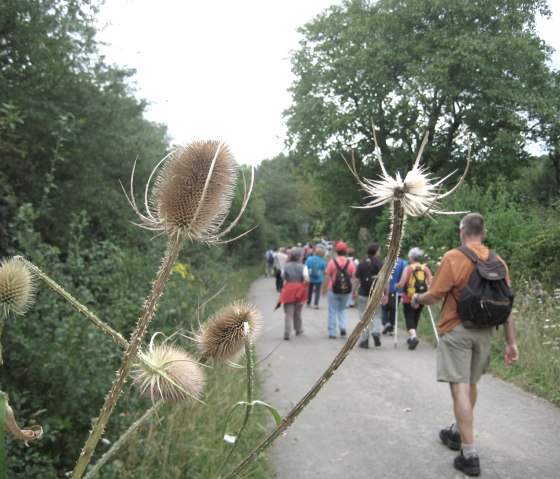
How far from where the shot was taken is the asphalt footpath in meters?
4.77

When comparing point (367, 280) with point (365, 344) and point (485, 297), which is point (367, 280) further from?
point (485, 297)

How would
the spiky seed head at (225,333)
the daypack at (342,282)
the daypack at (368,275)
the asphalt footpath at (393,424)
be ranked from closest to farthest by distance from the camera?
the spiky seed head at (225,333), the asphalt footpath at (393,424), the daypack at (368,275), the daypack at (342,282)

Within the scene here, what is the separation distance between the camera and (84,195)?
826 cm

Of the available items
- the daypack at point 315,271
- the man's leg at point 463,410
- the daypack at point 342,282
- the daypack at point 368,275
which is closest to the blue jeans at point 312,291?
the daypack at point 315,271

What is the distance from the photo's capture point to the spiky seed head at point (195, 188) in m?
1.03

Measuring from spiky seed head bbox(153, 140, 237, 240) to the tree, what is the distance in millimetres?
11952

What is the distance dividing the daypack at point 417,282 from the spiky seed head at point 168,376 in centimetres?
852

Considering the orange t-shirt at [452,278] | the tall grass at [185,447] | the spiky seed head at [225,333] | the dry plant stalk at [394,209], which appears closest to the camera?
the dry plant stalk at [394,209]

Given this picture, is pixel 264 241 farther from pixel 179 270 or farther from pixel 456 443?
pixel 456 443

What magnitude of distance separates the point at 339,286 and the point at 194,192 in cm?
913

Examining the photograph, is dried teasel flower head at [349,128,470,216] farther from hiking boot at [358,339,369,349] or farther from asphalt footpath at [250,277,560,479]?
hiking boot at [358,339,369,349]

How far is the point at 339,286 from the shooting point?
1004 centimetres

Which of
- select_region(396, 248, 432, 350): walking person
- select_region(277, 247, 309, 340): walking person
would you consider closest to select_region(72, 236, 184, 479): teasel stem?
select_region(396, 248, 432, 350): walking person

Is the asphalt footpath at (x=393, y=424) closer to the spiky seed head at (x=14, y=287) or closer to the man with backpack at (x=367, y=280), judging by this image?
the man with backpack at (x=367, y=280)
